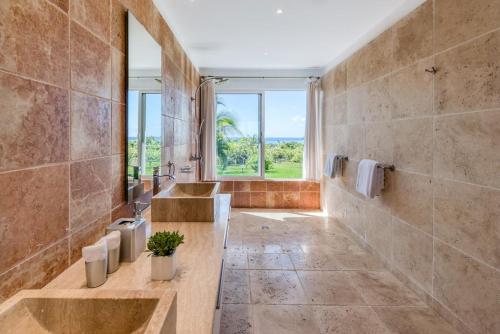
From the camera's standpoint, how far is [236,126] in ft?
17.5

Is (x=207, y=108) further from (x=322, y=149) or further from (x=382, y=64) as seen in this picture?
(x=382, y=64)

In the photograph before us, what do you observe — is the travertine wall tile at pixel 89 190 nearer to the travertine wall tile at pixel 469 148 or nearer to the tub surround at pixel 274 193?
the travertine wall tile at pixel 469 148

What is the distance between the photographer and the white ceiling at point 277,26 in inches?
108

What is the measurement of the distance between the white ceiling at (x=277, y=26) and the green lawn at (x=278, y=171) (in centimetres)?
182

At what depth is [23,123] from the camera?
0.96 metres

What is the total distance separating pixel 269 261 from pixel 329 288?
2.38 feet

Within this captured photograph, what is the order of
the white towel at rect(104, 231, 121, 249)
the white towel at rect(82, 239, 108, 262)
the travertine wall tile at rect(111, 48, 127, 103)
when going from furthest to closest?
the travertine wall tile at rect(111, 48, 127, 103) < the white towel at rect(104, 231, 121, 249) < the white towel at rect(82, 239, 108, 262)

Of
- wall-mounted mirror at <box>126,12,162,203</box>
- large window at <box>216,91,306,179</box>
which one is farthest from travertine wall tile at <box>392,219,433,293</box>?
large window at <box>216,91,306,179</box>

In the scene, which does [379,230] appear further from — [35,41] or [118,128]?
[35,41]

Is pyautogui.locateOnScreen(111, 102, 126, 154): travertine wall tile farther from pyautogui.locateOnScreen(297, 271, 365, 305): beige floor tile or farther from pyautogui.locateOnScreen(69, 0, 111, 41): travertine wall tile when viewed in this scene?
pyautogui.locateOnScreen(297, 271, 365, 305): beige floor tile

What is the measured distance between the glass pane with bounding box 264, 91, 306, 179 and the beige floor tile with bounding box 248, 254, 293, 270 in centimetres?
234

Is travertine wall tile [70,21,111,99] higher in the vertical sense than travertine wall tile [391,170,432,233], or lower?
higher

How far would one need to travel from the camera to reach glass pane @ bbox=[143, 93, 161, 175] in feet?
7.18

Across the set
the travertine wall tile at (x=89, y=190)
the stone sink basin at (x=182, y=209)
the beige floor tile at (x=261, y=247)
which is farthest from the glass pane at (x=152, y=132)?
the beige floor tile at (x=261, y=247)
